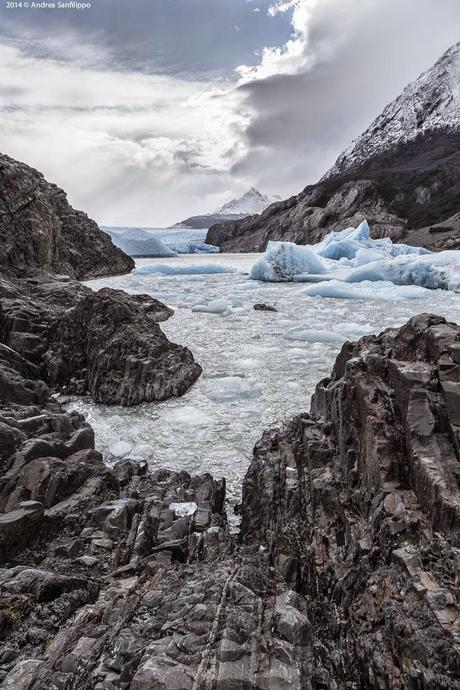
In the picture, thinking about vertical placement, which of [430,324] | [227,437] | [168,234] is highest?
[168,234]

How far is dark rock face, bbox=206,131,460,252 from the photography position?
57344 mm

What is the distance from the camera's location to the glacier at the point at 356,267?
67.5 ft

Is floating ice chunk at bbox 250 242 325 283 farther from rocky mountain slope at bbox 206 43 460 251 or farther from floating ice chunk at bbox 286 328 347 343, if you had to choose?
rocky mountain slope at bbox 206 43 460 251

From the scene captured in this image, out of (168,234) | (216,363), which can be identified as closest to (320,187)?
(168,234)

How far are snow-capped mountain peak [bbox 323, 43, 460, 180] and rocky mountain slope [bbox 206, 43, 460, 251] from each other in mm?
188

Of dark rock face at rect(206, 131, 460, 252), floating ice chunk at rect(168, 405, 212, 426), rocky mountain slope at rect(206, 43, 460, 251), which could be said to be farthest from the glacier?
dark rock face at rect(206, 131, 460, 252)

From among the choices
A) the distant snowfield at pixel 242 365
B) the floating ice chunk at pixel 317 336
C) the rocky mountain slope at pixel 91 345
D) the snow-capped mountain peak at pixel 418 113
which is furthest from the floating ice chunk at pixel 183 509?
the snow-capped mountain peak at pixel 418 113

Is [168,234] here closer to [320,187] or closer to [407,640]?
[320,187]

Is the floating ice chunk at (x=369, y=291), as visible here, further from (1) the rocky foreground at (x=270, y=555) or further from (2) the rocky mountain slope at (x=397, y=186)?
(2) the rocky mountain slope at (x=397, y=186)

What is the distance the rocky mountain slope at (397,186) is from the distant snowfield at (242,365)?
29270 millimetres

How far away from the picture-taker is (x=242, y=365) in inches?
406

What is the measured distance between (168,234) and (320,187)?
42920 millimetres

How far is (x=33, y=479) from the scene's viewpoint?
459 cm

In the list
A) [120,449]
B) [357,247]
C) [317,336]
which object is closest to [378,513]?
[120,449]
